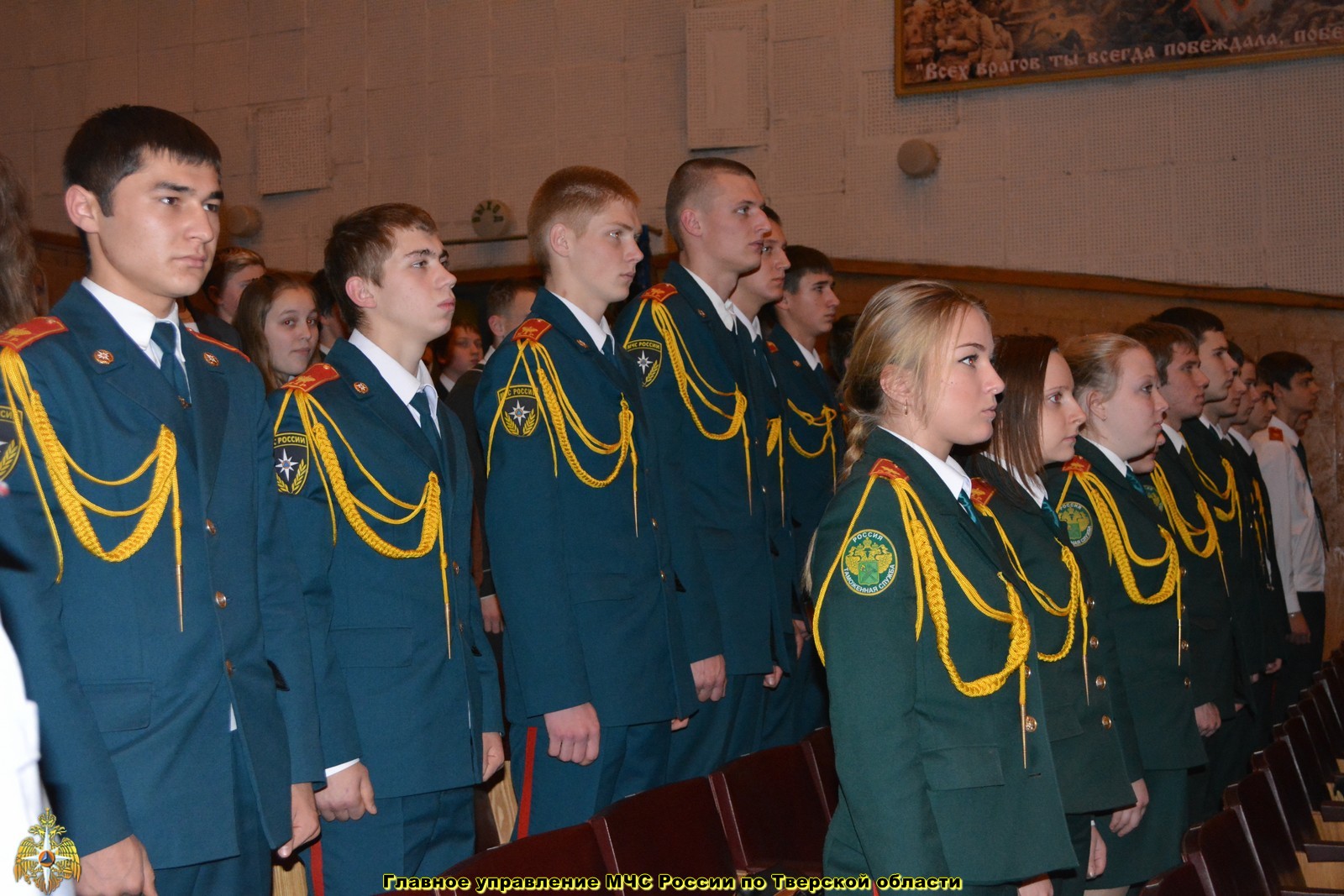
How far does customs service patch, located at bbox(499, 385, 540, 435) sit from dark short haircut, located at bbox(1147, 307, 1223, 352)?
8.98ft

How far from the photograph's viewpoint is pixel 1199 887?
2.08 m

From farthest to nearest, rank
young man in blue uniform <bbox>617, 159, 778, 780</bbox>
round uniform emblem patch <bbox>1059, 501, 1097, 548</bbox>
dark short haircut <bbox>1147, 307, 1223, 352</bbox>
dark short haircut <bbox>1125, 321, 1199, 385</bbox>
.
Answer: dark short haircut <bbox>1147, 307, 1223, 352</bbox> → dark short haircut <bbox>1125, 321, 1199, 385</bbox> → young man in blue uniform <bbox>617, 159, 778, 780</bbox> → round uniform emblem patch <bbox>1059, 501, 1097, 548</bbox>

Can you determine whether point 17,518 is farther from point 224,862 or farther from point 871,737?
point 871,737

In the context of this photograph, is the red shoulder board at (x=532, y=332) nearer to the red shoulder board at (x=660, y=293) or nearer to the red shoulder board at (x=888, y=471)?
the red shoulder board at (x=660, y=293)

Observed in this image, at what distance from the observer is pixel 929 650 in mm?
1946

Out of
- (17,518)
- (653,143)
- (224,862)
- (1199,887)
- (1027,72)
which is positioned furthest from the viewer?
(653,143)

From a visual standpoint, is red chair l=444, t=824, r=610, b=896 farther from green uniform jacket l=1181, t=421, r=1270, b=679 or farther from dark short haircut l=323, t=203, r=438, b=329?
green uniform jacket l=1181, t=421, r=1270, b=679

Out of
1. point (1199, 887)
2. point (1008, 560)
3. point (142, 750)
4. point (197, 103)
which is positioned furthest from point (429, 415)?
point (197, 103)

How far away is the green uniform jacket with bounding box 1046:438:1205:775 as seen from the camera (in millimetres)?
2855

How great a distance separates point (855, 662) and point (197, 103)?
27.0 ft

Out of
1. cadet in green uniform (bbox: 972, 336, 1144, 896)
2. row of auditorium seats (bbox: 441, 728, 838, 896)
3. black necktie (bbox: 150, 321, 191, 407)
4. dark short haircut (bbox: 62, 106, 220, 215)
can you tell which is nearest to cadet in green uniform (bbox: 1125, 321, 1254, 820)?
cadet in green uniform (bbox: 972, 336, 1144, 896)

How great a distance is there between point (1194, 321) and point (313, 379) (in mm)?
3528

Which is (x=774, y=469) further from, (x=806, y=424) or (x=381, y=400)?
(x=381, y=400)

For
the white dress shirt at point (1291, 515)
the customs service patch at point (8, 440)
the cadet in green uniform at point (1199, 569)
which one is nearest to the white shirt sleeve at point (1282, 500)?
the white dress shirt at point (1291, 515)
